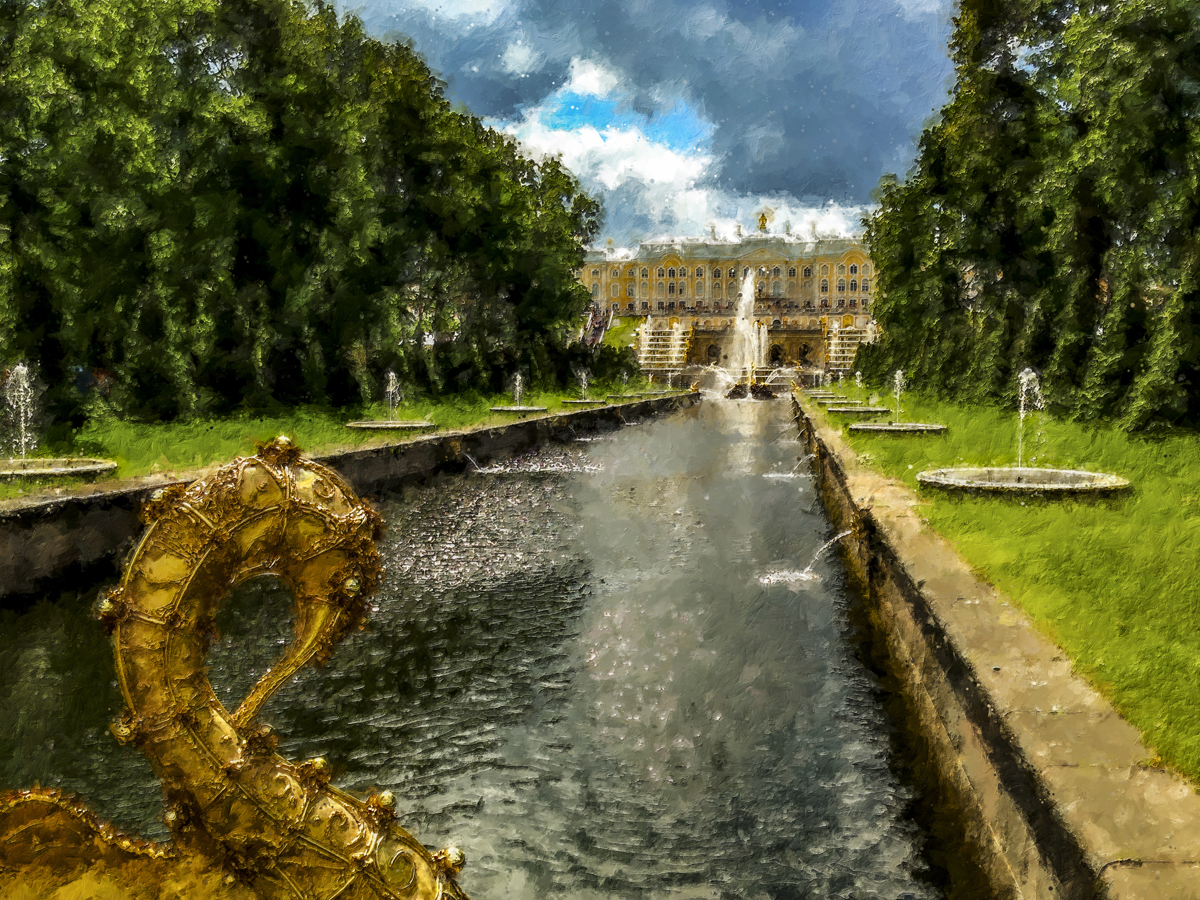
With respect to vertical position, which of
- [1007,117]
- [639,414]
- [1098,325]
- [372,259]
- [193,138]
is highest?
[1007,117]

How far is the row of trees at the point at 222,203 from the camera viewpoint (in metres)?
17.5

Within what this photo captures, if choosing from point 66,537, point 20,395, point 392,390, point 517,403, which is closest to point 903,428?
point 66,537

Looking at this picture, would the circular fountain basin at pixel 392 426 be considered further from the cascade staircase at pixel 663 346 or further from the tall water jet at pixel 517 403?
the cascade staircase at pixel 663 346

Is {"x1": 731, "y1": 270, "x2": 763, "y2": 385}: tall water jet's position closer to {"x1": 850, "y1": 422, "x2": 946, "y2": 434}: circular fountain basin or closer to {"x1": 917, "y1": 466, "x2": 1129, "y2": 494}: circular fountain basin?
{"x1": 850, "y1": 422, "x2": 946, "y2": 434}: circular fountain basin

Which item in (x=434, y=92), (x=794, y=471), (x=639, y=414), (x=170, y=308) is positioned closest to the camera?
(x=794, y=471)

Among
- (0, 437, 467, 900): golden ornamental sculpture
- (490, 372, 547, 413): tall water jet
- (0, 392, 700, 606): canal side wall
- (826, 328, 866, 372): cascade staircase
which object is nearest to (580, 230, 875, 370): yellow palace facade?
(826, 328, 866, 372): cascade staircase

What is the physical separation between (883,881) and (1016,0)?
24545 mm

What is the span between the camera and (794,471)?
655 inches

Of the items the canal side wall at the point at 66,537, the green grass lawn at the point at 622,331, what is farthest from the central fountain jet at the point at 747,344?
the canal side wall at the point at 66,537

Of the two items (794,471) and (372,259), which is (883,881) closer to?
Answer: (794,471)

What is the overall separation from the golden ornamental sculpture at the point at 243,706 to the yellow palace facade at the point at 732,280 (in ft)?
313

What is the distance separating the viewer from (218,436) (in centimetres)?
1427

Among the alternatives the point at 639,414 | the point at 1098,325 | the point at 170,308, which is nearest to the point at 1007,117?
the point at 1098,325

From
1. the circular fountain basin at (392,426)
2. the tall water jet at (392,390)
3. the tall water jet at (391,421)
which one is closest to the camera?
the circular fountain basin at (392,426)
